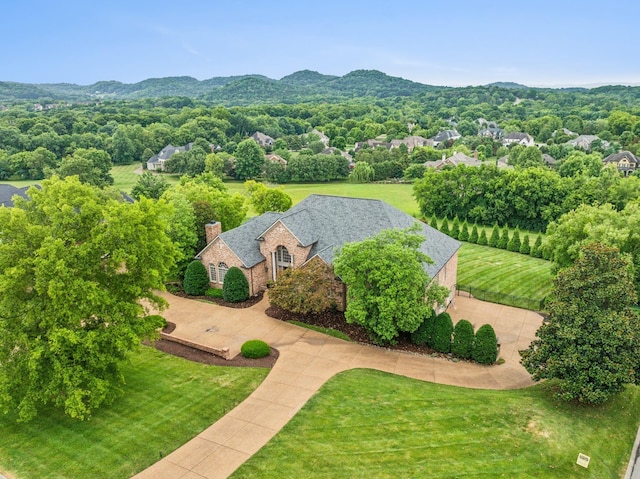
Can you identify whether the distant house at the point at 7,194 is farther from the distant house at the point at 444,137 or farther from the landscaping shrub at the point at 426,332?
the distant house at the point at 444,137

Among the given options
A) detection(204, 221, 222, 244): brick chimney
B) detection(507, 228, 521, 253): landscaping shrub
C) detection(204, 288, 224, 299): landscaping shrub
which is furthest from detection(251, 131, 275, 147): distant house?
detection(204, 288, 224, 299): landscaping shrub

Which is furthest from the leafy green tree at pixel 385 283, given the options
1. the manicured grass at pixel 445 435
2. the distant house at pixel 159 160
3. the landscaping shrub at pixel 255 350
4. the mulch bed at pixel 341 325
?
the distant house at pixel 159 160

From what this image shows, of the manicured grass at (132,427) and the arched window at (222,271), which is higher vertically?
the arched window at (222,271)

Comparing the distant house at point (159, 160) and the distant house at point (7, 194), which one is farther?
the distant house at point (159, 160)

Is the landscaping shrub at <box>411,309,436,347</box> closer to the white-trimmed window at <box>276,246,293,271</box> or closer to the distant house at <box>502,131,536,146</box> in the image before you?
the white-trimmed window at <box>276,246,293,271</box>

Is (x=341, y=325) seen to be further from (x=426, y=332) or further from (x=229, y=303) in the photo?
(x=229, y=303)

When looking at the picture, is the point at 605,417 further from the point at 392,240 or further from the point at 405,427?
the point at 392,240
